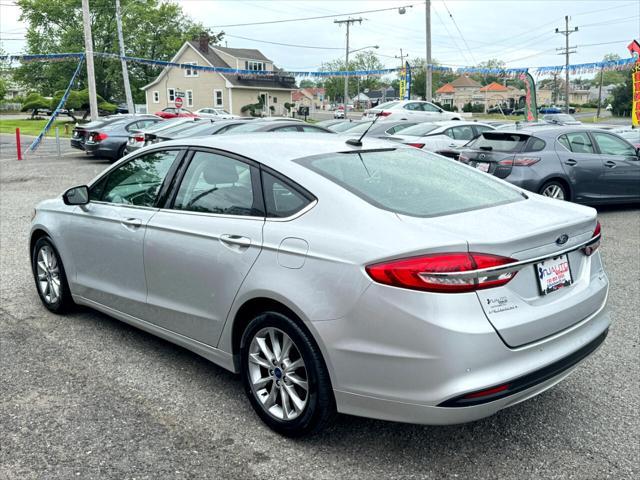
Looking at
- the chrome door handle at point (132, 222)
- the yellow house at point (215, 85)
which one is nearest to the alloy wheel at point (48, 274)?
the chrome door handle at point (132, 222)

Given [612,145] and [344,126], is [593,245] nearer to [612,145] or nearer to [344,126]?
[612,145]

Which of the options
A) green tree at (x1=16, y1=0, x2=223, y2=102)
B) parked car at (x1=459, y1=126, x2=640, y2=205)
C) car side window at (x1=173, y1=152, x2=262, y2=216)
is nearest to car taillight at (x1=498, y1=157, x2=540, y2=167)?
parked car at (x1=459, y1=126, x2=640, y2=205)

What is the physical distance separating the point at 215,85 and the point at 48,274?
2455 inches

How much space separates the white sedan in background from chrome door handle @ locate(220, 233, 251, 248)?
1079 cm

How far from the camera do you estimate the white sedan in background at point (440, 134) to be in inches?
563

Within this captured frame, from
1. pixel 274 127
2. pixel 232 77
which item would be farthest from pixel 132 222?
pixel 232 77

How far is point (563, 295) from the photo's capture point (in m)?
3.13

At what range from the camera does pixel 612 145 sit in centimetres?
1066

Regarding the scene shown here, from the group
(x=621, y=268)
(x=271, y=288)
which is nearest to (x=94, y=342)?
(x=271, y=288)

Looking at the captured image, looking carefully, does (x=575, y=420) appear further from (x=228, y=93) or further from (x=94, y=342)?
(x=228, y=93)

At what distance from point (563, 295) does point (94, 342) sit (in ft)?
11.1

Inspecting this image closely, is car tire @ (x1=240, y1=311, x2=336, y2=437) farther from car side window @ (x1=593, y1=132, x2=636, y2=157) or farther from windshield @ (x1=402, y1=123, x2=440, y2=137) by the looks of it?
windshield @ (x1=402, y1=123, x2=440, y2=137)

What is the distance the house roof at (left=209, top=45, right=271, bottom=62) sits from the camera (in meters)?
69.1

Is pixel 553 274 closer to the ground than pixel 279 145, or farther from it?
closer to the ground
